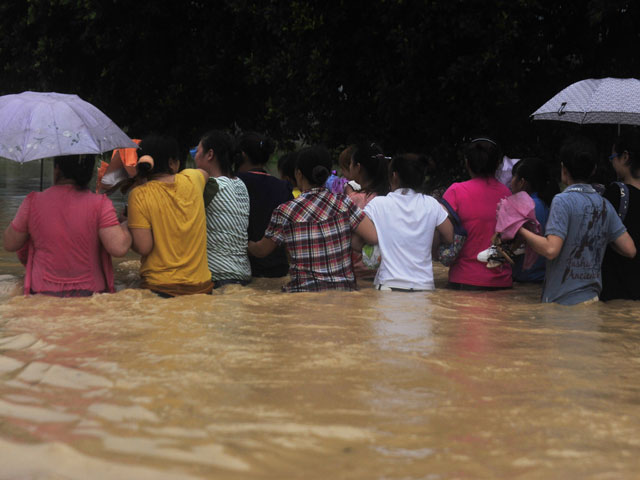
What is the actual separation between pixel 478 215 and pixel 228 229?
200 cm

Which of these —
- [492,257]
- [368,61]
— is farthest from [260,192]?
[368,61]

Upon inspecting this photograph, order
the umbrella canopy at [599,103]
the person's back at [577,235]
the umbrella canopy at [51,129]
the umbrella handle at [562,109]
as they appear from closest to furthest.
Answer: the umbrella canopy at [51,129] < the person's back at [577,235] < the umbrella canopy at [599,103] < the umbrella handle at [562,109]

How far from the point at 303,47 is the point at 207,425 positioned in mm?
8537

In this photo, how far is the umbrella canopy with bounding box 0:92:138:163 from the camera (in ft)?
19.3

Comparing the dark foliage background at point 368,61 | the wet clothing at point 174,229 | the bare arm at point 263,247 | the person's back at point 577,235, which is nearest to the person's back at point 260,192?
the bare arm at point 263,247

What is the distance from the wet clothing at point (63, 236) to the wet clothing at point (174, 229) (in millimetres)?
266

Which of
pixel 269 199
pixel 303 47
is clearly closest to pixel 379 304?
pixel 269 199

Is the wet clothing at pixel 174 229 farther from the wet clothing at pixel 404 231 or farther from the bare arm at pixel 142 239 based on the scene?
the wet clothing at pixel 404 231

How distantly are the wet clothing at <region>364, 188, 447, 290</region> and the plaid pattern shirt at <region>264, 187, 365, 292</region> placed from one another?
194 mm

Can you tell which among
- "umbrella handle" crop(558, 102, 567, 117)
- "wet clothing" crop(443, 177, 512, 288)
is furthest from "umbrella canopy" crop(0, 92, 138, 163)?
"umbrella handle" crop(558, 102, 567, 117)

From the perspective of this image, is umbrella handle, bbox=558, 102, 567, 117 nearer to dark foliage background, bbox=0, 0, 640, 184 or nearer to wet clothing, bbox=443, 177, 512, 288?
wet clothing, bbox=443, 177, 512, 288

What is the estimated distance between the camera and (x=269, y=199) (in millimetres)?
7367

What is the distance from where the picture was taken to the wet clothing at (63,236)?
598cm

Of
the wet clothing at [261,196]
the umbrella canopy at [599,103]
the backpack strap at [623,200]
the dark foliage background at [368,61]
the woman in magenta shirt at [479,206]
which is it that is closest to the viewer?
the backpack strap at [623,200]
